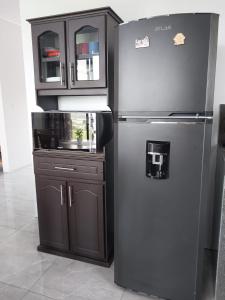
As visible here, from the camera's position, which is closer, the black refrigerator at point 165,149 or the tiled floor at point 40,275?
the black refrigerator at point 165,149

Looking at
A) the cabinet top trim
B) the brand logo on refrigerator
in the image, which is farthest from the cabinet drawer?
the cabinet top trim

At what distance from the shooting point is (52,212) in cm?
208

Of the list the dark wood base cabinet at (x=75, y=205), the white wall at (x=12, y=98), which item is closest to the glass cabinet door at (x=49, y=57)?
the dark wood base cabinet at (x=75, y=205)

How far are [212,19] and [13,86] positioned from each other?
13.5ft

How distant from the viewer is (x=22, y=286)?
5.82ft

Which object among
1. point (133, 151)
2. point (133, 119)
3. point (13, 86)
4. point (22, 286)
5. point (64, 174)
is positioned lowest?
point (22, 286)

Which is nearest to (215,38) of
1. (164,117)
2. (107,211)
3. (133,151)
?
(164,117)

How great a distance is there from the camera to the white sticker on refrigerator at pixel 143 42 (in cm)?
137

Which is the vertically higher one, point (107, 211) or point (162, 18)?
point (162, 18)

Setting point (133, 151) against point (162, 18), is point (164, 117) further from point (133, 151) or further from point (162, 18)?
point (162, 18)

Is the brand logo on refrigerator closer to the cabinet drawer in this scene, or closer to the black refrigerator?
the black refrigerator

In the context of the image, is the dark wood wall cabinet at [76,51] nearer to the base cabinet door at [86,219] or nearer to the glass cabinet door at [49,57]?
the glass cabinet door at [49,57]

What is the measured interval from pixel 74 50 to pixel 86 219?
4.50 ft

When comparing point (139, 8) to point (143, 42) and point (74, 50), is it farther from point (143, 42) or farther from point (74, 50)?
point (143, 42)
